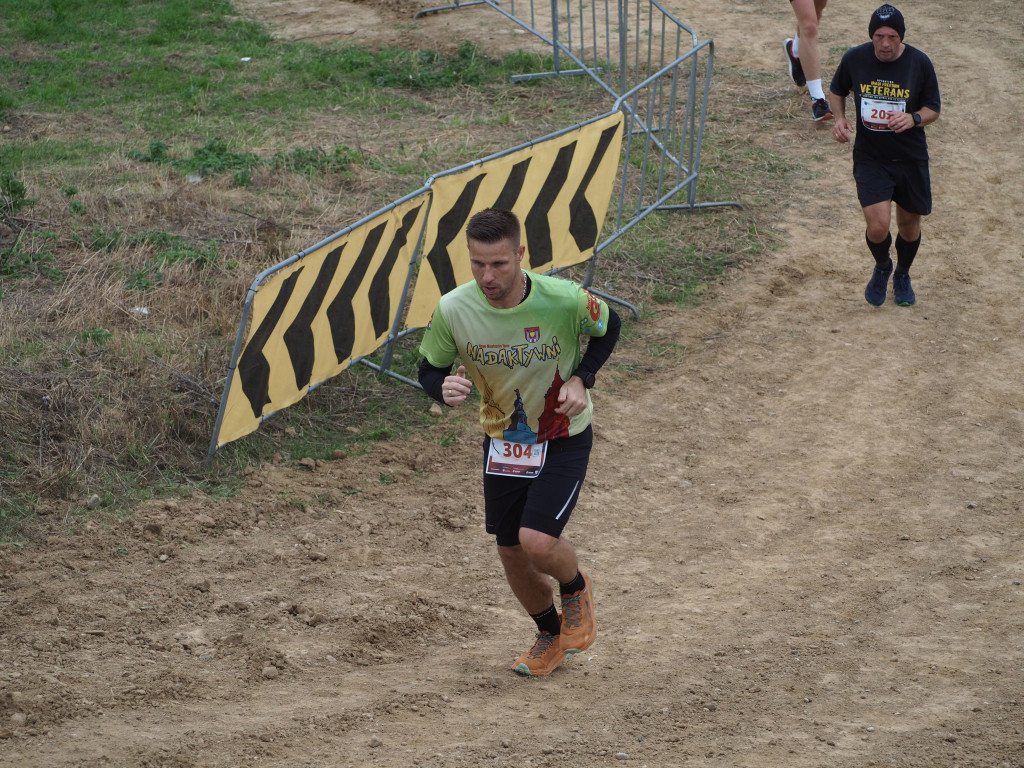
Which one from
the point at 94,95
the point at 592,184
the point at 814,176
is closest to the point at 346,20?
the point at 94,95

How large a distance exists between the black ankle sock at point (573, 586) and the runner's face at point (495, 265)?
1.31 m

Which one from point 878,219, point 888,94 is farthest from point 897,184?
point 888,94

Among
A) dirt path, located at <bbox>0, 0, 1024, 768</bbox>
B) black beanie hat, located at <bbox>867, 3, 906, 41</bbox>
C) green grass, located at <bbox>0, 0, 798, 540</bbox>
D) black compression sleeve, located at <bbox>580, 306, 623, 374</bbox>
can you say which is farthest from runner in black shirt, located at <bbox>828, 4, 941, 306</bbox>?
black compression sleeve, located at <bbox>580, 306, 623, 374</bbox>

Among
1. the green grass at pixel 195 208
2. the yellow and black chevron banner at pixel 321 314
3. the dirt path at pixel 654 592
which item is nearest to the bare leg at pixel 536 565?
the dirt path at pixel 654 592

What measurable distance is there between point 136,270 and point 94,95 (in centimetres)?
583

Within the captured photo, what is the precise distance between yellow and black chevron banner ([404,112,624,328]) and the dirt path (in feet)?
3.63

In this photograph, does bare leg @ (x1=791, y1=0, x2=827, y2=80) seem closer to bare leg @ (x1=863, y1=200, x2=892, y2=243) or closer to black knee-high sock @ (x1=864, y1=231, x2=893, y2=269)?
black knee-high sock @ (x1=864, y1=231, x2=893, y2=269)

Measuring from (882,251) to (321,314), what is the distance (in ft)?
15.8

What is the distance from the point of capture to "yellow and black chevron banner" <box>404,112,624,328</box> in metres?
6.95

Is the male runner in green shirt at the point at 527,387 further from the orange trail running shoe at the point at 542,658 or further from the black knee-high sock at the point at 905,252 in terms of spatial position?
the black knee-high sock at the point at 905,252

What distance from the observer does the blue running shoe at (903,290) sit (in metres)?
8.86

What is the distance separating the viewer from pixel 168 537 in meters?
5.71

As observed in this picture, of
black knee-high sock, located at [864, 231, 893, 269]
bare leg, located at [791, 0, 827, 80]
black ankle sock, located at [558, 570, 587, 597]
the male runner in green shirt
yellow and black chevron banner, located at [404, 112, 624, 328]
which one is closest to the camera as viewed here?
the male runner in green shirt

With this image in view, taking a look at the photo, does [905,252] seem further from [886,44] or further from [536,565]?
[536,565]
